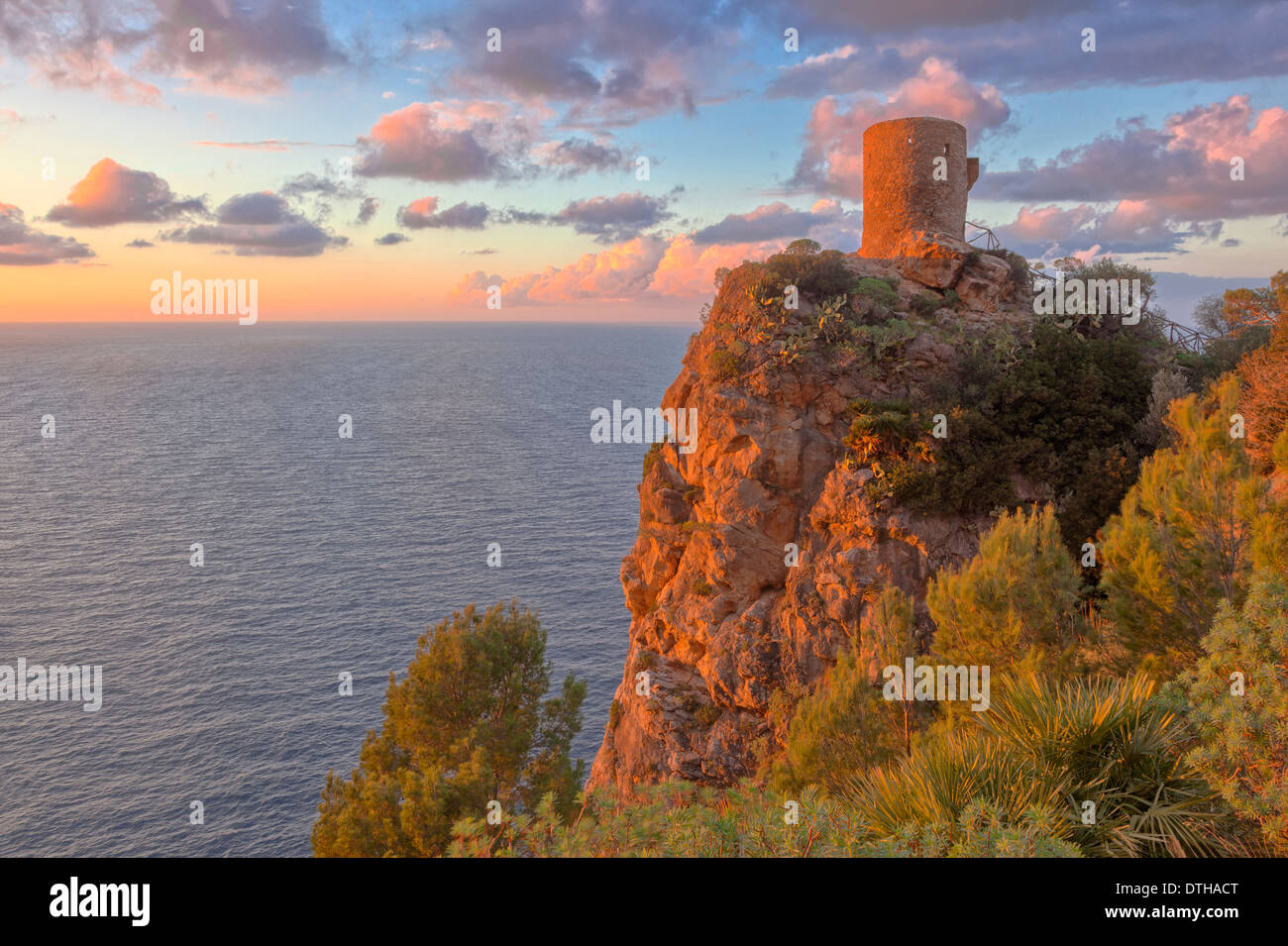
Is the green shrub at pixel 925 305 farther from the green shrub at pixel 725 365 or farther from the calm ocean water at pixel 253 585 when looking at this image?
the calm ocean water at pixel 253 585

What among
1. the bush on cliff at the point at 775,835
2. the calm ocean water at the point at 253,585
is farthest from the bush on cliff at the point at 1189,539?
the calm ocean water at the point at 253,585

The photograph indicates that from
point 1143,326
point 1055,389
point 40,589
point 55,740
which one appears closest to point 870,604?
point 1055,389

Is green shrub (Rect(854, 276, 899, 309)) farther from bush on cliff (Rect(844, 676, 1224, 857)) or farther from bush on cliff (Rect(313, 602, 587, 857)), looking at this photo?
bush on cliff (Rect(844, 676, 1224, 857))

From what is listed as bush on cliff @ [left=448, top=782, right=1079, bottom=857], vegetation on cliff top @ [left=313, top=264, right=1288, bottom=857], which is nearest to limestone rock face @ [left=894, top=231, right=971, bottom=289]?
vegetation on cliff top @ [left=313, top=264, right=1288, bottom=857]

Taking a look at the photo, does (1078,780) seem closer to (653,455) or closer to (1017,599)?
(1017,599)

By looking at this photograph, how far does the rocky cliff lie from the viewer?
21.2 meters

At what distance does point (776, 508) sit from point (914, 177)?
1301 cm

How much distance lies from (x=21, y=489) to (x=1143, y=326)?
326ft

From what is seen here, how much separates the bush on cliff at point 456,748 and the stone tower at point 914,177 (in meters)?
18.3

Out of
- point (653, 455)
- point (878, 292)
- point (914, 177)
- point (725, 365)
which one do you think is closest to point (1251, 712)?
point (725, 365)

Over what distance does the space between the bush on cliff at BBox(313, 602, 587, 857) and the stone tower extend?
60.1 ft

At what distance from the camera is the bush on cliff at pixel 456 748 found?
56.3ft
